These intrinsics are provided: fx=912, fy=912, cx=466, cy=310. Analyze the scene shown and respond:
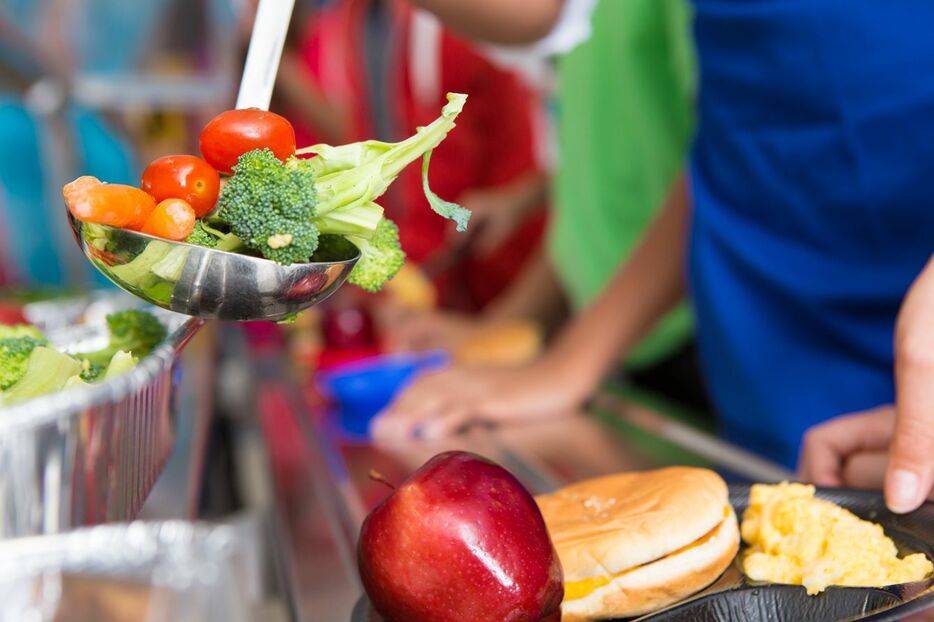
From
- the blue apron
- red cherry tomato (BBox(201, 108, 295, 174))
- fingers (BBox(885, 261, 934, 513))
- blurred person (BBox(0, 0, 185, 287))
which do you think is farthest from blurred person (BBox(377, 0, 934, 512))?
blurred person (BBox(0, 0, 185, 287))

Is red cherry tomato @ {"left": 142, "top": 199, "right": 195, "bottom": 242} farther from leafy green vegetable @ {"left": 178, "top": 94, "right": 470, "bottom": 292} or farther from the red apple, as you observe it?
the red apple

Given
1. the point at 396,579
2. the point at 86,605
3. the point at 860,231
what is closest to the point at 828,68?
the point at 860,231

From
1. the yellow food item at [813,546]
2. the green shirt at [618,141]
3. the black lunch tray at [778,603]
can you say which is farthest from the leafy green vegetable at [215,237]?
the green shirt at [618,141]

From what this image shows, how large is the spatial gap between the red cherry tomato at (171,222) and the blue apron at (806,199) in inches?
43.1

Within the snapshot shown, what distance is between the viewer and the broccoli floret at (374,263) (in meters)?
0.76

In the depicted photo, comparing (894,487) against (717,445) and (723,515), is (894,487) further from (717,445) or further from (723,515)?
(717,445)

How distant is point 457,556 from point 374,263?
0.25m

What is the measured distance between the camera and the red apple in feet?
2.22

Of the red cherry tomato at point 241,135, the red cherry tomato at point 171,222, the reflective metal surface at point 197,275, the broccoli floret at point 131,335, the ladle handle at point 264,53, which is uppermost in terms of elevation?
the ladle handle at point 264,53

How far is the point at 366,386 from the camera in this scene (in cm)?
198

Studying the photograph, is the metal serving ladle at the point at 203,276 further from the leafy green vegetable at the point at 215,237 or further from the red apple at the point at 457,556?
the red apple at the point at 457,556

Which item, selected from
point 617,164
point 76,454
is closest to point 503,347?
point 617,164

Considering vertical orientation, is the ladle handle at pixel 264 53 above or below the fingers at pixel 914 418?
above

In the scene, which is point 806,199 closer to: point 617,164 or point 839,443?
point 839,443
